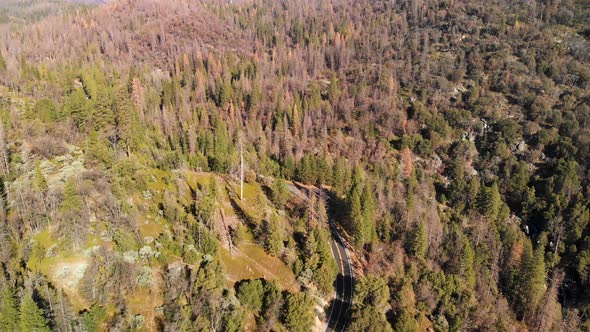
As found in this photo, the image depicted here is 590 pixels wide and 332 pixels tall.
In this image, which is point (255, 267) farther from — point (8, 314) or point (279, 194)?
point (8, 314)

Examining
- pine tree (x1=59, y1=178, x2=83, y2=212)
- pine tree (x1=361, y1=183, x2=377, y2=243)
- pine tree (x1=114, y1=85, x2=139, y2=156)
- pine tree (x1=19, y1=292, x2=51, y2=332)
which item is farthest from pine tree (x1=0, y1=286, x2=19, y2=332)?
pine tree (x1=361, y1=183, x2=377, y2=243)

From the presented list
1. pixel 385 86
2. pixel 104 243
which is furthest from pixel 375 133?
pixel 104 243

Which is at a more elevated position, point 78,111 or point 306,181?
→ point 78,111

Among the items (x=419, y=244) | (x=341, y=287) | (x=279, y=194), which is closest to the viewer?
(x=341, y=287)

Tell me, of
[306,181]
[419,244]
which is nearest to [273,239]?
[419,244]

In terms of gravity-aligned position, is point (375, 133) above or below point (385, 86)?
below

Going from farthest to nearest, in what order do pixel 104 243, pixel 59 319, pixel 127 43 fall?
pixel 127 43, pixel 104 243, pixel 59 319

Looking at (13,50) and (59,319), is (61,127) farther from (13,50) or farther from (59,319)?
(13,50)

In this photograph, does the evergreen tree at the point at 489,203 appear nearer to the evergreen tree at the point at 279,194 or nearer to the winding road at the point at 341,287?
the winding road at the point at 341,287
